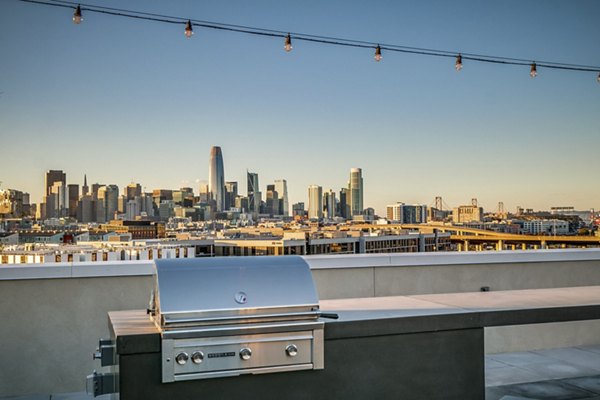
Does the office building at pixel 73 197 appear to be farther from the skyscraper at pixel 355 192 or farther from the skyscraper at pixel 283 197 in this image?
the skyscraper at pixel 355 192

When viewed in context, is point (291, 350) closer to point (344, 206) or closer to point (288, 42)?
point (288, 42)

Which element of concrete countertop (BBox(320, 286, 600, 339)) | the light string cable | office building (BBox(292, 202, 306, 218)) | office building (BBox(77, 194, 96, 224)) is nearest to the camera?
concrete countertop (BBox(320, 286, 600, 339))

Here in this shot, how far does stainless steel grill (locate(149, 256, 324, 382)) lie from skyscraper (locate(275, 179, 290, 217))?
219 inches

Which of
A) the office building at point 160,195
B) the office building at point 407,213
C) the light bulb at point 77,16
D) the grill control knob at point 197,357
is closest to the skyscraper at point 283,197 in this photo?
the office building at point 407,213

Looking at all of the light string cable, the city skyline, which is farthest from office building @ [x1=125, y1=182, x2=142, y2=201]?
the light string cable

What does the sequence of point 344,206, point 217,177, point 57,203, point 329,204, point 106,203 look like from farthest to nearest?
1. point 217,177
2. point 329,204
3. point 344,206
4. point 106,203
5. point 57,203

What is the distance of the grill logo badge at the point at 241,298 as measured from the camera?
195 cm

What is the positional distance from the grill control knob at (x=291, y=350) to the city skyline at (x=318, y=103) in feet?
16.8

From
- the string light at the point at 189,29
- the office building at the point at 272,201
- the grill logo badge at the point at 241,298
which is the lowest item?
the grill logo badge at the point at 241,298

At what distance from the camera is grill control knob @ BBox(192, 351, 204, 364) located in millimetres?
1862

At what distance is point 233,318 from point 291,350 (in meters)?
0.22

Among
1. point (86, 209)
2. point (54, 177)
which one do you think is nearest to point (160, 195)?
point (54, 177)

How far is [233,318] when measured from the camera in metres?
1.92

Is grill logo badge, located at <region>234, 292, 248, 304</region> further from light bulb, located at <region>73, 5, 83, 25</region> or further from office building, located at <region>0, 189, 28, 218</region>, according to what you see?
office building, located at <region>0, 189, 28, 218</region>
